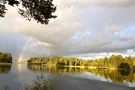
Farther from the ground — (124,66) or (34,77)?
(124,66)

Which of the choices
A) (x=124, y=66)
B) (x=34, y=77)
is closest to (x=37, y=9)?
(x=34, y=77)

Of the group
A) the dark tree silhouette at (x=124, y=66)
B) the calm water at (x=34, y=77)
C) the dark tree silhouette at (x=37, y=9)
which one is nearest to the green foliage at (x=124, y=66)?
the dark tree silhouette at (x=124, y=66)

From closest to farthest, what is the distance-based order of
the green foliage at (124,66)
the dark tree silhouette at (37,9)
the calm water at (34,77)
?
1. the dark tree silhouette at (37,9)
2. the calm water at (34,77)
3. the green foliage at (124,66)

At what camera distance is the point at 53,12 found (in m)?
14.5

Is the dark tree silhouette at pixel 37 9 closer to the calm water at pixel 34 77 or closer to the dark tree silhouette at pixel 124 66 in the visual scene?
the calm water at pixel 34 77

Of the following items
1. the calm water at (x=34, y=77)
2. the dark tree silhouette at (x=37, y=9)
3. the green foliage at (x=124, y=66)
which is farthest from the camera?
the green foliage at (x=124, y=66)

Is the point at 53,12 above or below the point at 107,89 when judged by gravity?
above

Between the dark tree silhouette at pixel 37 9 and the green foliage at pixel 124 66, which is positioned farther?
the green foliage at pixel 124 66

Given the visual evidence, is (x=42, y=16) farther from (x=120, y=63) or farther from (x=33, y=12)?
(x=120, y=63)

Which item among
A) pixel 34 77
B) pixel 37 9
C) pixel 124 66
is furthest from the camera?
pixel 124 66

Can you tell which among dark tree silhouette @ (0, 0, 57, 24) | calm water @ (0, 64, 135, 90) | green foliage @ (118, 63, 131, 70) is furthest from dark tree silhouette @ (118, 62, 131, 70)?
dark tree silhouette @ (0, 0, 57, 24)

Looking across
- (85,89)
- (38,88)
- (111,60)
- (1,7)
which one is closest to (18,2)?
(1,7)

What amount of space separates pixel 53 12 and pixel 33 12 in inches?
53.5

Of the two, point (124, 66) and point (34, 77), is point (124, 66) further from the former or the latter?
point (34, 77)
